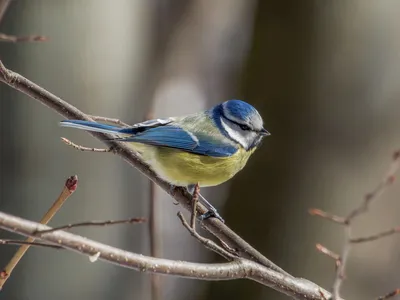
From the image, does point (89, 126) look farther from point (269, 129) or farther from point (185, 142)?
point (269, 129)

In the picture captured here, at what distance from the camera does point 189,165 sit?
992 mm

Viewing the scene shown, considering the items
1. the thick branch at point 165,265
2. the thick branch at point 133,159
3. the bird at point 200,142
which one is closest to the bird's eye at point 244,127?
the bird at point 200,142

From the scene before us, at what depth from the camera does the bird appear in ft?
3.16

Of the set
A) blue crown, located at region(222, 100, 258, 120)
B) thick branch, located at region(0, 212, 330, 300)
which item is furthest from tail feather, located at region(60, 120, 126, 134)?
thick branch, located at region(0, 212, 330, 300)

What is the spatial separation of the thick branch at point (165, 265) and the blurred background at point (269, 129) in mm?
686

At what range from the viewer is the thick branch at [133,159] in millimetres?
766

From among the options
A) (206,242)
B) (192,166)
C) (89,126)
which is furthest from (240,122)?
(206,242)

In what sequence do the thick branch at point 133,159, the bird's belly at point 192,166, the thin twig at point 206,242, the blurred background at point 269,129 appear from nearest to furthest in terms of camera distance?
the thin twig at point 206,242 → the thick branch at point 133,159 → the bird's belly at point 192,166 → the blurred background at point 269,129

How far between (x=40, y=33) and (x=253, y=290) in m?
0.86

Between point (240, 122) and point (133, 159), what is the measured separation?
0.22m

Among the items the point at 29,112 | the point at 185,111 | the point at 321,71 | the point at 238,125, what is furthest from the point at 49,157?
the point at 185,111

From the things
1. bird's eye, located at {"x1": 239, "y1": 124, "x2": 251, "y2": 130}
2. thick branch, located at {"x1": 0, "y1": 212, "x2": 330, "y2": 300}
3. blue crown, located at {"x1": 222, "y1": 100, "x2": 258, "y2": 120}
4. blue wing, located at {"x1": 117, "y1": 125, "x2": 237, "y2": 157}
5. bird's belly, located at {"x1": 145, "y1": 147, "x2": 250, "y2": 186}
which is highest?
blue crown, located at {"x1": 222, "y1": 100, "x2": 258, "y2": 120}

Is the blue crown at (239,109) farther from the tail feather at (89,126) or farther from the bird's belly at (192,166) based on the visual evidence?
the tail feather at (89,126)

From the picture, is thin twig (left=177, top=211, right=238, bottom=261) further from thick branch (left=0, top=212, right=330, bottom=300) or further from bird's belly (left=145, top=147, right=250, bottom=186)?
bird's belly (left=145, top=147, right=250, bottom=186)
